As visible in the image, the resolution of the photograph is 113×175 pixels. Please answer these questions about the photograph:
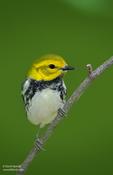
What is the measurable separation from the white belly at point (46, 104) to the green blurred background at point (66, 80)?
0.53ft

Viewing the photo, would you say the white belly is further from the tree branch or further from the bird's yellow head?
Answer: the tree branch

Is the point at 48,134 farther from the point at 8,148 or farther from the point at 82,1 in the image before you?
the point at 8,148

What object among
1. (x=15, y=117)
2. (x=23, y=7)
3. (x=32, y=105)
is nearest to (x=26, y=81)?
(x=32, y=105)

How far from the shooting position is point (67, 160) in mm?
1590

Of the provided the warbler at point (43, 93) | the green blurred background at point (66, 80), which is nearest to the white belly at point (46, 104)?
the warbler at point (43, 93)

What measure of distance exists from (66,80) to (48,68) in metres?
0.26

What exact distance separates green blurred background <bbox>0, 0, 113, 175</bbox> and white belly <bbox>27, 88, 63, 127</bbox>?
0.16m

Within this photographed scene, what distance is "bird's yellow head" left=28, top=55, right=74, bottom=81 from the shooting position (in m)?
1.14

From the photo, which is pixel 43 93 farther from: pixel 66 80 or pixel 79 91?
pixel 79 91

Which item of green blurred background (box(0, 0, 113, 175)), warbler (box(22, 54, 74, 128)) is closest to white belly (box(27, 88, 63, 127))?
warbler (box(22, 54, 74, 128))

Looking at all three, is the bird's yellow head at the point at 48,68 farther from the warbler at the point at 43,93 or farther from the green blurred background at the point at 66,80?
the green blurred background at the point at 66,80

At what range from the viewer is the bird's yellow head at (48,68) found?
1.14m

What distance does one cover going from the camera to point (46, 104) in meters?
→ 1.29

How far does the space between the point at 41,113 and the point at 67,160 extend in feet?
1.06
